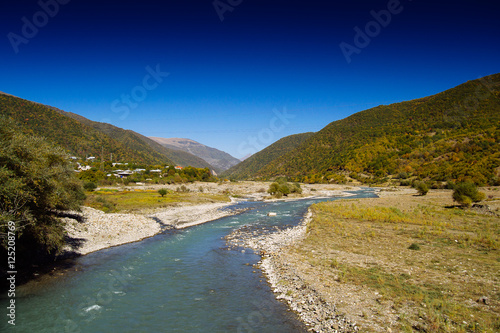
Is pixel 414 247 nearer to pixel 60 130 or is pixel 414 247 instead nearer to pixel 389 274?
pixel 389 274

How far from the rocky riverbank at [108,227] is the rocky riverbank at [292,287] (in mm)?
8649

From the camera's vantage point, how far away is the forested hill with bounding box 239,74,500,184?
64188 millimetres

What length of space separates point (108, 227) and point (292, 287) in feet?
61.9

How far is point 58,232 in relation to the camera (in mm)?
14273

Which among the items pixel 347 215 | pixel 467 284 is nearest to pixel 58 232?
pixel 467 284

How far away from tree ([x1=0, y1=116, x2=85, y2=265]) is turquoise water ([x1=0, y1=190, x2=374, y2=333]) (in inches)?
98.4

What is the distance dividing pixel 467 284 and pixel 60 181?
70.0 feet

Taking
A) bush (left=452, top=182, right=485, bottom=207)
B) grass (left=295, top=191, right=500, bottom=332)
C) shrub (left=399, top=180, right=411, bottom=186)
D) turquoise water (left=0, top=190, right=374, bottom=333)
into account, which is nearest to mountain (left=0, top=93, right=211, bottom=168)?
turquoise water (left=0, top=190, right=374, bottom=333)

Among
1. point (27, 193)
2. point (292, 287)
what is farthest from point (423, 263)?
point (27, 193)

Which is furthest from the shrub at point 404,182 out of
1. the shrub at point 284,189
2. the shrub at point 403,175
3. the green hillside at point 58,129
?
the green hillside at point 58,129

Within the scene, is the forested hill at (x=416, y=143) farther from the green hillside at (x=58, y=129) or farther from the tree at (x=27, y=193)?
the green hillside at (x=58, y=129)

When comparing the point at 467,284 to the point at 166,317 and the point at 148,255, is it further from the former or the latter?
the point at 148,255

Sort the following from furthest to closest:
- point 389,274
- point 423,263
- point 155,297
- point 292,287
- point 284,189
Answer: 1. point 284,189
2. point 423,263
3. point 389,274
4. point 292,287
5. point 155,297

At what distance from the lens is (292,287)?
11719 millimetres
